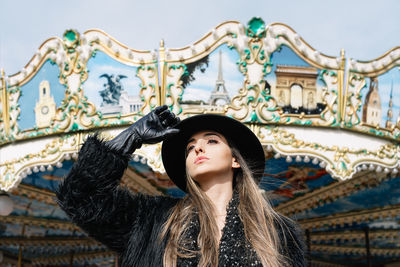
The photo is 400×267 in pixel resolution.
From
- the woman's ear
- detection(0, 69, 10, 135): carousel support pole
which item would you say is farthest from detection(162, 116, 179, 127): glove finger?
detection(0, 69, 10, 135): carousel support pole

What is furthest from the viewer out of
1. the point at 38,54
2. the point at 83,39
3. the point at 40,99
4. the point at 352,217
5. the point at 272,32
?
the point at 352,217

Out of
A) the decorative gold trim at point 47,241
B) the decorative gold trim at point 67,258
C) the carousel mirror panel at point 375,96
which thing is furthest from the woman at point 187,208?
the decorative gold trim at point 67,258

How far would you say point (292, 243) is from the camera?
2973mm

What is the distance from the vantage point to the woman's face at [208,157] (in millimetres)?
3023

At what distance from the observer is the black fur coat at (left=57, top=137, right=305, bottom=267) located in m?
2.74

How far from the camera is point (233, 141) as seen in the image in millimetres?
3250

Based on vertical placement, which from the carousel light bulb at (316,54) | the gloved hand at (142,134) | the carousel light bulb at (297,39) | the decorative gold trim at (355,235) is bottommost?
the decorative gold trim at (355,235)

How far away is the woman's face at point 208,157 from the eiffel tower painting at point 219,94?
16.6ft

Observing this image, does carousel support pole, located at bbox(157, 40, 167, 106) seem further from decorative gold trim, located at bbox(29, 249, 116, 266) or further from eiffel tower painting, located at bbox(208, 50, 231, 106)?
decorative gold trim, located at bbox(29, 249, 116, 266)

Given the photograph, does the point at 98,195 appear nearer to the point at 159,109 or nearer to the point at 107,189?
the point at 107,189

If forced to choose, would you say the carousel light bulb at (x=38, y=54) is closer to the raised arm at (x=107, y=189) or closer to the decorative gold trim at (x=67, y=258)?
the raised arm at (x=107, y=189)

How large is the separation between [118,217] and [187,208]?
1.11 ft

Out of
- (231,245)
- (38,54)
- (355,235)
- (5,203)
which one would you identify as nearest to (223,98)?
(38,54)

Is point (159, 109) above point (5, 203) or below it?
above
